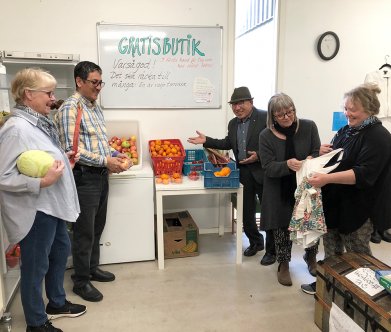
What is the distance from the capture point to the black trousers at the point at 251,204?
298 centimetres

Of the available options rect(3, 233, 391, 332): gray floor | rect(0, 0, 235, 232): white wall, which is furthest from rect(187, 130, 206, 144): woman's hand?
rect(3, 233, 391, 332): gray floor

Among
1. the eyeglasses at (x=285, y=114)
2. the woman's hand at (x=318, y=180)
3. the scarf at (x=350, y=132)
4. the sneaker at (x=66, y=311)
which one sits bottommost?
the sneaker at (x=66, y=311)

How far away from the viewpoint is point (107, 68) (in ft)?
10.4

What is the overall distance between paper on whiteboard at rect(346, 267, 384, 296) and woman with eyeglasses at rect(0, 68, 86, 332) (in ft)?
5.08

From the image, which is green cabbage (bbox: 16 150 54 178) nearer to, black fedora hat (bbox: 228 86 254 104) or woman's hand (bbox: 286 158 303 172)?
woman's hand (bbox: 286 158 303 172)

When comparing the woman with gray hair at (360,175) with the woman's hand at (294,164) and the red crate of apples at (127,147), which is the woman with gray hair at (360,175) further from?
the red crate of apples at (127,147)

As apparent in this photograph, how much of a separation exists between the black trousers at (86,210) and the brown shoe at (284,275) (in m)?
1.41

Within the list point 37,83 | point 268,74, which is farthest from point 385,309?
point 268,74

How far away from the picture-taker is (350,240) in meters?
2.18

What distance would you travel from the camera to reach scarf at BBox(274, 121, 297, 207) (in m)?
2.40

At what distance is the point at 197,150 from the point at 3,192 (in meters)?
1.89

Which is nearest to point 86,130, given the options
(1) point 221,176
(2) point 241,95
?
(1) point 221,176

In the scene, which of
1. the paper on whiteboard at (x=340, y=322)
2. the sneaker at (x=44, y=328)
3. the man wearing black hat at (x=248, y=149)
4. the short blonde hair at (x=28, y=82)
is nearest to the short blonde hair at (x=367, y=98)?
the man wearing black hat at (x=248, y=149)

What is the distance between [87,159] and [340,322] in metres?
1.74
